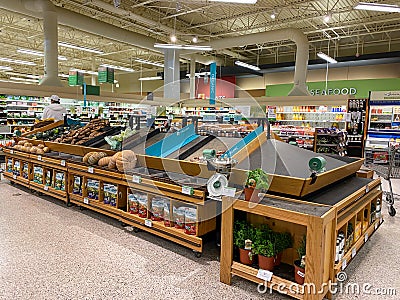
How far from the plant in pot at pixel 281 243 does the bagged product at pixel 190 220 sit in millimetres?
811

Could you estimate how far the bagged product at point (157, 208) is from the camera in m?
3.49

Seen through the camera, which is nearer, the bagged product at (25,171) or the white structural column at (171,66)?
the bagged product at (25,171)

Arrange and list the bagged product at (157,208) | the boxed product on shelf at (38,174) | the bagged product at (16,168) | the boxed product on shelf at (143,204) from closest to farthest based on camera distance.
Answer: the bagged product at (157,208), the boxed product on shelf at (143,204), the boxed product on shelf at (38,174), the bagged product at (16,168)

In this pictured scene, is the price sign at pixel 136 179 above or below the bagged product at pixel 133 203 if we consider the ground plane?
above

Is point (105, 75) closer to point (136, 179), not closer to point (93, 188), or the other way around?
point (93, 188)

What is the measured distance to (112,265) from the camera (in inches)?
117

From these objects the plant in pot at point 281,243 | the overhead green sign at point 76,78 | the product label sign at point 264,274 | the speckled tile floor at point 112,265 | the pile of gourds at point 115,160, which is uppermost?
the overhead green sign at point 76,78

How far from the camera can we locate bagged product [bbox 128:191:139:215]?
147 inches

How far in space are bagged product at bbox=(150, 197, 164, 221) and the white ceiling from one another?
6694 mm

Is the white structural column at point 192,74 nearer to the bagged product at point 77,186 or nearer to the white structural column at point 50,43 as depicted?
the white structural column at point 50,43

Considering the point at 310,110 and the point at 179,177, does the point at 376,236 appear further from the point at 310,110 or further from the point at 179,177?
the point at 310,110

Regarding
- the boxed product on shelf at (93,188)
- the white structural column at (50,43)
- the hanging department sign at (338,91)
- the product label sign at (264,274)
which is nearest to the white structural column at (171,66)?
the white structural column at (50,43)

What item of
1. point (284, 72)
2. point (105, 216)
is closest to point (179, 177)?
point (105, 216)

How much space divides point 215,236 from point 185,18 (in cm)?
1088
